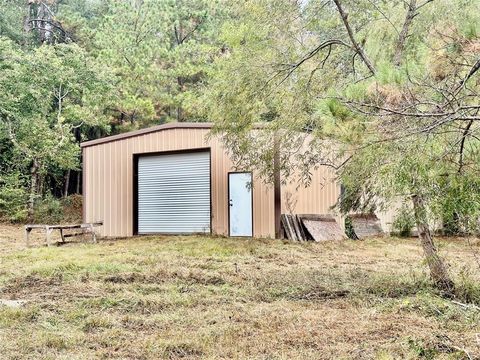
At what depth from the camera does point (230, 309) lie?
4.33m

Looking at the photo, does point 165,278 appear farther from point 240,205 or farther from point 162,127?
point 162,127

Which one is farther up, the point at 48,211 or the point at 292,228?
the point at 48,211

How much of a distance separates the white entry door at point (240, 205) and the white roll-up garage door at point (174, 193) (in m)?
0.64

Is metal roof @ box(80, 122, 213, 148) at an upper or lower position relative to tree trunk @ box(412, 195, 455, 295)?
upper

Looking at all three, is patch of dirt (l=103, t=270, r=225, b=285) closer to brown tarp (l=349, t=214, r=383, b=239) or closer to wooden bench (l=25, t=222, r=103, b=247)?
wooden bench (l=25, t=222, r=103, b=247)

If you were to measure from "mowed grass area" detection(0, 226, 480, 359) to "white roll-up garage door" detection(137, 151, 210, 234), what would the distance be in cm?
351

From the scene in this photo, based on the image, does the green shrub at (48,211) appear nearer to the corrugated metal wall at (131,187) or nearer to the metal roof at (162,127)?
the corrugated metal wall at (131,187)

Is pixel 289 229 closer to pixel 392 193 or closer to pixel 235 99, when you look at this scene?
pixel 235 99

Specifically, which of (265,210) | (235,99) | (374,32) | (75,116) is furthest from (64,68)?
(374,32)

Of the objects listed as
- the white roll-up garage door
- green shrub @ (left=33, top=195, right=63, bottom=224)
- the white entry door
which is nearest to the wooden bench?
the white roll-up garage door

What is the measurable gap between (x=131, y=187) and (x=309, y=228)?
446cm

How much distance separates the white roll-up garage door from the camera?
1125 centimetres

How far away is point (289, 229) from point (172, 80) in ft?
34.5

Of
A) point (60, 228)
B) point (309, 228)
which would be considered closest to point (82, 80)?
point (60, 228)
